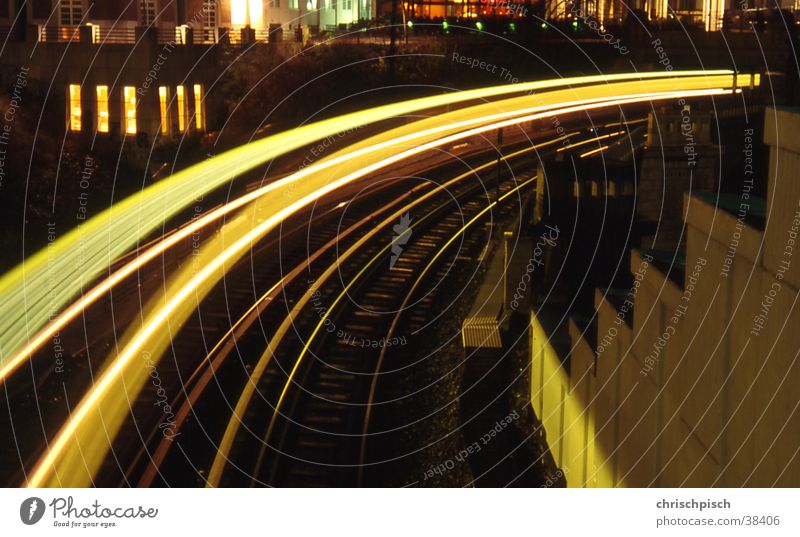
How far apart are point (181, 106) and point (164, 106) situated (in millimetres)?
947

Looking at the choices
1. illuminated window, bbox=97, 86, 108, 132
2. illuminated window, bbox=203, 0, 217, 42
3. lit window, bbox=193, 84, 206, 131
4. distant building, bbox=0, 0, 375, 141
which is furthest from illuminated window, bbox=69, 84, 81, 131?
illuminated window, bbox=203, 0, 217, 42

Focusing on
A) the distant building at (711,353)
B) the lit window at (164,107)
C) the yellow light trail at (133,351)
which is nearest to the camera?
the distant building at (711,353)

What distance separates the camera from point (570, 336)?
8.85 metres

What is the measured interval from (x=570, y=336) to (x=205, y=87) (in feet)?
25.2

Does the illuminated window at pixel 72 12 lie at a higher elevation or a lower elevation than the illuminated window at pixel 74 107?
higher

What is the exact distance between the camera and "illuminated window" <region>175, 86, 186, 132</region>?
1426 cm

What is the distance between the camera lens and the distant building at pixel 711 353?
15.9ft

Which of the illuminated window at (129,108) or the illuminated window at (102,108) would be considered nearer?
the illuminated window at (129,108)

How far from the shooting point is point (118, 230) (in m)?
9.16

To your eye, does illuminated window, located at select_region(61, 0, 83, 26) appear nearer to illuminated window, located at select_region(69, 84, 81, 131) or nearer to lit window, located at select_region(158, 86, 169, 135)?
illuminated window, located at select_region(69, 84, 81, 131)

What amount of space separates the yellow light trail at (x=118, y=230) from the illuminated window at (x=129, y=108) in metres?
2.93

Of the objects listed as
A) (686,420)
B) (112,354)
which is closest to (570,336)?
(686,420)
